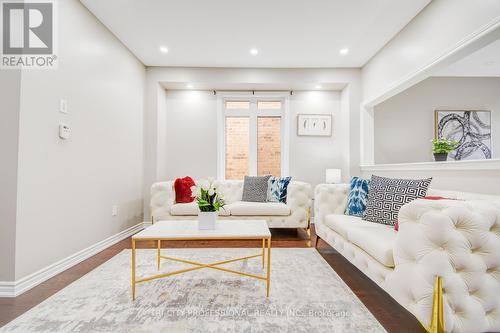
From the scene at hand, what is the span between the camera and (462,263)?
110 centimetres

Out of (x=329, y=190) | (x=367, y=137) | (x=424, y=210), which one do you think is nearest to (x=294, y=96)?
(x=367, y=137)

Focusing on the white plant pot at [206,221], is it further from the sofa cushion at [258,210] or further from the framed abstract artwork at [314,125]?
the framed abstract artwork at [314,125]

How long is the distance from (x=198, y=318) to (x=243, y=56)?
11.2ft

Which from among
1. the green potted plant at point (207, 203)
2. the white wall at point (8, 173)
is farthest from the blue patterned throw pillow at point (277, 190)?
the white wall at point (8, 173)

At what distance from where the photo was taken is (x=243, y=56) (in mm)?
3707

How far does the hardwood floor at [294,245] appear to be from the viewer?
1.51 meters

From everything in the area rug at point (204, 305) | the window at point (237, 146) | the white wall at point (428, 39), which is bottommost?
the area rug at point (204, 305)

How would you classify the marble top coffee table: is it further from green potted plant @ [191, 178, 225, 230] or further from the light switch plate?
the light switch plate

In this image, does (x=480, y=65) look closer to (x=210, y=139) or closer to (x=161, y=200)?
(x=210, y=139)

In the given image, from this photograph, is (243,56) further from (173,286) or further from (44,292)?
(44,292)

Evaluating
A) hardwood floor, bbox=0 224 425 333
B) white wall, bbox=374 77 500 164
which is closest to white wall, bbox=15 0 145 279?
hardwood floor, bbox=0 224 425 333

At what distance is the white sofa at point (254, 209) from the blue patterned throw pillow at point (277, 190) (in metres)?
0.16

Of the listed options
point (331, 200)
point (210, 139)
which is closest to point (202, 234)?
point (331, 200)

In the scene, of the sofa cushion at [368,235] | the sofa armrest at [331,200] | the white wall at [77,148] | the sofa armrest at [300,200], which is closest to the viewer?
the sofa cushion at [368,235]
